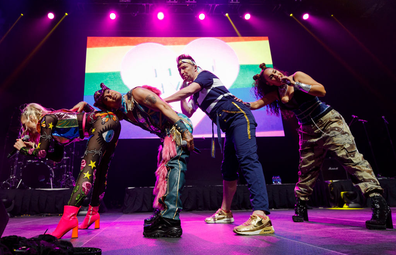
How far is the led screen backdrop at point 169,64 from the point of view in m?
5.23

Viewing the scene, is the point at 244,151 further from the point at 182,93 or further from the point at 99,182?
the point at 99,182

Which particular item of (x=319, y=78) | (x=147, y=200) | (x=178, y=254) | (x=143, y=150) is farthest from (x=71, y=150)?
(x=319, y=78)

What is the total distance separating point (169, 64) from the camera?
5.45 metres

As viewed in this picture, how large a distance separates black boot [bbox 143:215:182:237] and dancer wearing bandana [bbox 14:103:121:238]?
0.48 m

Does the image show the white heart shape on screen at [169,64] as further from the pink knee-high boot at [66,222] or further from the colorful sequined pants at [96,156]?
the pink knee-high boot at [66,222]

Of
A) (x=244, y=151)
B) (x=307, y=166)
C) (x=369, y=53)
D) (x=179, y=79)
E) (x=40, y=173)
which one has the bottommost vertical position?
(x=307, y=166)

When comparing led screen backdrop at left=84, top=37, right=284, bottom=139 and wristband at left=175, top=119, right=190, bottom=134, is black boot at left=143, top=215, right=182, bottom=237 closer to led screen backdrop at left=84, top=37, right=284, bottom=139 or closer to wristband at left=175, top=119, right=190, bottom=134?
wristband at left=175, top=119, right=190, bottom=134

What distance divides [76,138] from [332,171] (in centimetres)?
458

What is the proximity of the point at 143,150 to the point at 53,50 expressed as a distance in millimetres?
3652

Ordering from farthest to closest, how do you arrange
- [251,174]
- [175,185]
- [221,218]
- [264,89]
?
[264,89]
[221,218]
[251,174]
[175,185]

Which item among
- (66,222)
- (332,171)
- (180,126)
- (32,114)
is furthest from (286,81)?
(332,171)

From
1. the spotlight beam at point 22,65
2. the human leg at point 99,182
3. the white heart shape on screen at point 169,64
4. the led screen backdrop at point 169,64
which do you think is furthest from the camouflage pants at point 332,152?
the spotlight beam at point 22,65

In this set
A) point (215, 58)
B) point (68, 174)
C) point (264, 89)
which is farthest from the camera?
point (215, 58)

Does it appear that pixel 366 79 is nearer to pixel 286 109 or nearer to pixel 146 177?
pixel 286 109
